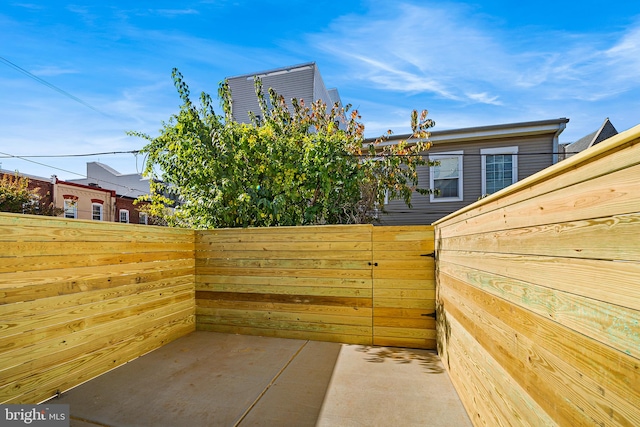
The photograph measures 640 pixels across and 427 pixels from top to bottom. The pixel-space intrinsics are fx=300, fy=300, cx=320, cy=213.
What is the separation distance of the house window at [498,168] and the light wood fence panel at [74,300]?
7.45 metres

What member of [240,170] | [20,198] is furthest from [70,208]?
[240,170]

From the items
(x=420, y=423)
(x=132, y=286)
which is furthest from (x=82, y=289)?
(x=420, y=423)

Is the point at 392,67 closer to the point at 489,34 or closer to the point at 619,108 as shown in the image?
the point at 489,34

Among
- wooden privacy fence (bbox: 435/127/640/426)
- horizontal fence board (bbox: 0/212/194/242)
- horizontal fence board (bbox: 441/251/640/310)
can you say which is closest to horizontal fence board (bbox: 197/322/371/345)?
horizontal fence board (bbox: 0/212/194/242)

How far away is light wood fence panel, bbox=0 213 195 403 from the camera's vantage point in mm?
2371

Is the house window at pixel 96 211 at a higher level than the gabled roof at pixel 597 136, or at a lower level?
lower

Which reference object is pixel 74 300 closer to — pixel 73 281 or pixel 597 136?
pixel 73 281

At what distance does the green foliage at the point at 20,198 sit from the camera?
37.6ft

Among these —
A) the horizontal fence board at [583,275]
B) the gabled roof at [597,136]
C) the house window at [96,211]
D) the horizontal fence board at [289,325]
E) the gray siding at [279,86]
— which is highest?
the gray siding at [279,86]

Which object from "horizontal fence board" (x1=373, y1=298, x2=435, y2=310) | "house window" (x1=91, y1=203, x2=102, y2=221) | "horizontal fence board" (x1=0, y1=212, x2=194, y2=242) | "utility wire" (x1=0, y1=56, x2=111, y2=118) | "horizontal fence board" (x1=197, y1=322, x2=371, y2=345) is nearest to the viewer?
"horizontal fence board" (x1=0, y1=212, x2=194, y2=242)

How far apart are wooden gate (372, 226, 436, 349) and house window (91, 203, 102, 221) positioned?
17.4 m

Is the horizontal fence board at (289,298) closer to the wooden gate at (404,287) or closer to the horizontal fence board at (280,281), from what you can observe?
the horizontal fence board at (280,281)

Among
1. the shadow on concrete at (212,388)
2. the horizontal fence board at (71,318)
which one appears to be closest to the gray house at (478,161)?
the shadow on concrete at (212,388)

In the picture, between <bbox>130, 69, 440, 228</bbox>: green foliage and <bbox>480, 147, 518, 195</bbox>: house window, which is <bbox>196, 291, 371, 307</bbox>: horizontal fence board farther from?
<bbox>480, 147, 518, 195</bbox>: house window
